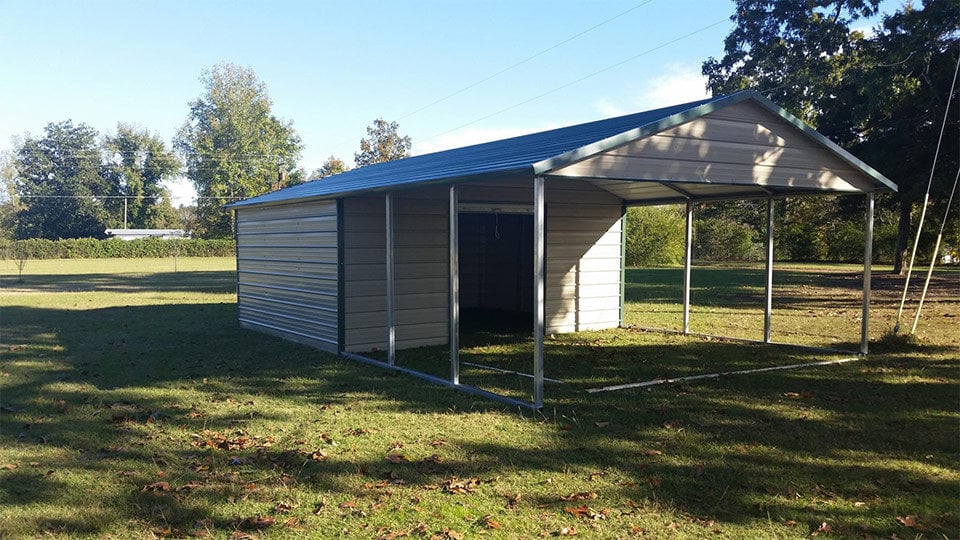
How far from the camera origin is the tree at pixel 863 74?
18.1 metres

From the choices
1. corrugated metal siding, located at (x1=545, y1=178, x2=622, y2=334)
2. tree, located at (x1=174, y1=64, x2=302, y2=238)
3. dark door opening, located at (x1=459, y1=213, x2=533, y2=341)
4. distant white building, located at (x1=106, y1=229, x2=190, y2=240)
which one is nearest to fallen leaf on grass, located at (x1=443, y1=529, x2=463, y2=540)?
corrugated metal siding, located at (x1=545, y1=178, x2=622, y2=334)

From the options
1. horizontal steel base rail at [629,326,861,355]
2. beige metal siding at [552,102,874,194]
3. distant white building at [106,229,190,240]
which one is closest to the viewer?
beige metal siding at [552,102,874,194]

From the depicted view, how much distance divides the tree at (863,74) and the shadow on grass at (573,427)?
40.1 feet

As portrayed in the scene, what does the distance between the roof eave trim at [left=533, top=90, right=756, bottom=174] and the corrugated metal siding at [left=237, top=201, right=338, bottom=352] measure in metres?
4.39

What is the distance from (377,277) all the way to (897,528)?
7.15 metres

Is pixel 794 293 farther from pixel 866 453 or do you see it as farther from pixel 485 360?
pixel 866 453

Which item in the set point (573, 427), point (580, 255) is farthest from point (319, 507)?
point (580, 255)

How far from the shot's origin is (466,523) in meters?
3.89

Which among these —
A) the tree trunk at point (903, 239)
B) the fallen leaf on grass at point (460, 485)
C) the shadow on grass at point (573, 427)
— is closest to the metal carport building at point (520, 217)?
the shadow on grass at point (573, 427)

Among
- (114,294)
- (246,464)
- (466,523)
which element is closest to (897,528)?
(466,523)

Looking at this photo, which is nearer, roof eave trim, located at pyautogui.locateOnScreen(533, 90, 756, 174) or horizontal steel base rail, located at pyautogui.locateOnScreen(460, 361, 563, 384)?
roof eave trim, located at pyautogui.locateOnScreen(533, 90, 756, 174)

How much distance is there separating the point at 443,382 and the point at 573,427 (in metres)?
2.07

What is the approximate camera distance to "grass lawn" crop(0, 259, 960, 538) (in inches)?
156

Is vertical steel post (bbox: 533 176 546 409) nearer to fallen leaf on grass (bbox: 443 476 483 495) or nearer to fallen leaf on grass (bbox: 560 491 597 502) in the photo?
fallen leaf on grass (bbox: 443 476 483 495)
